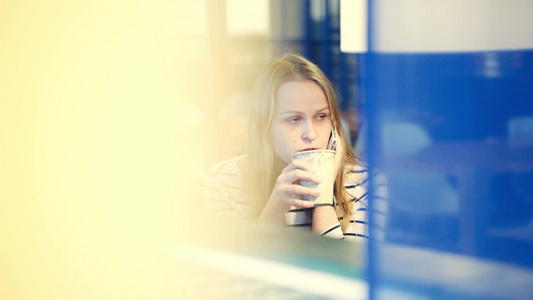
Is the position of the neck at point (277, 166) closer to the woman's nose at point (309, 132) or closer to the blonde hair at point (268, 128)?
the blonde hair at point (268, 128)

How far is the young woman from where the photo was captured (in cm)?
186

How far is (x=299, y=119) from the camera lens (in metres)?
1.91

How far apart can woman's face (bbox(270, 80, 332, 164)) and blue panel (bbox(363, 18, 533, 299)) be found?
0.16 meters

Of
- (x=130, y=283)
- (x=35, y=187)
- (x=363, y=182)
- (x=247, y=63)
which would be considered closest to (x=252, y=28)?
(x=247, y=63)

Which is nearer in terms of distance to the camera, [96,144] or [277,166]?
[277,166]

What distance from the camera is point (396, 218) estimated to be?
1.72m

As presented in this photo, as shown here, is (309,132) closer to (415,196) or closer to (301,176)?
(301,176)

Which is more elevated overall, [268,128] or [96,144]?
[268,128]

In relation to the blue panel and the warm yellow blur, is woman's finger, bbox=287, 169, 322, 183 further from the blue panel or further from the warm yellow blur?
the warm yellow blur

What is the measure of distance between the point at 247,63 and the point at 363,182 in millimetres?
519

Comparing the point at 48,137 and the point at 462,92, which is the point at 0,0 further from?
the point at 462,92

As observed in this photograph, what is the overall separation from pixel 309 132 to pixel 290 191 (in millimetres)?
182

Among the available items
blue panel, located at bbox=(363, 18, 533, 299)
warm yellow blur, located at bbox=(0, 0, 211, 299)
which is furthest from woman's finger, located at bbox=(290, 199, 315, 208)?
warm yellow blur, located at bbox=(0, 0, 211, 299)

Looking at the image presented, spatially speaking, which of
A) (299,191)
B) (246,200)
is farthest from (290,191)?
(246,200)
